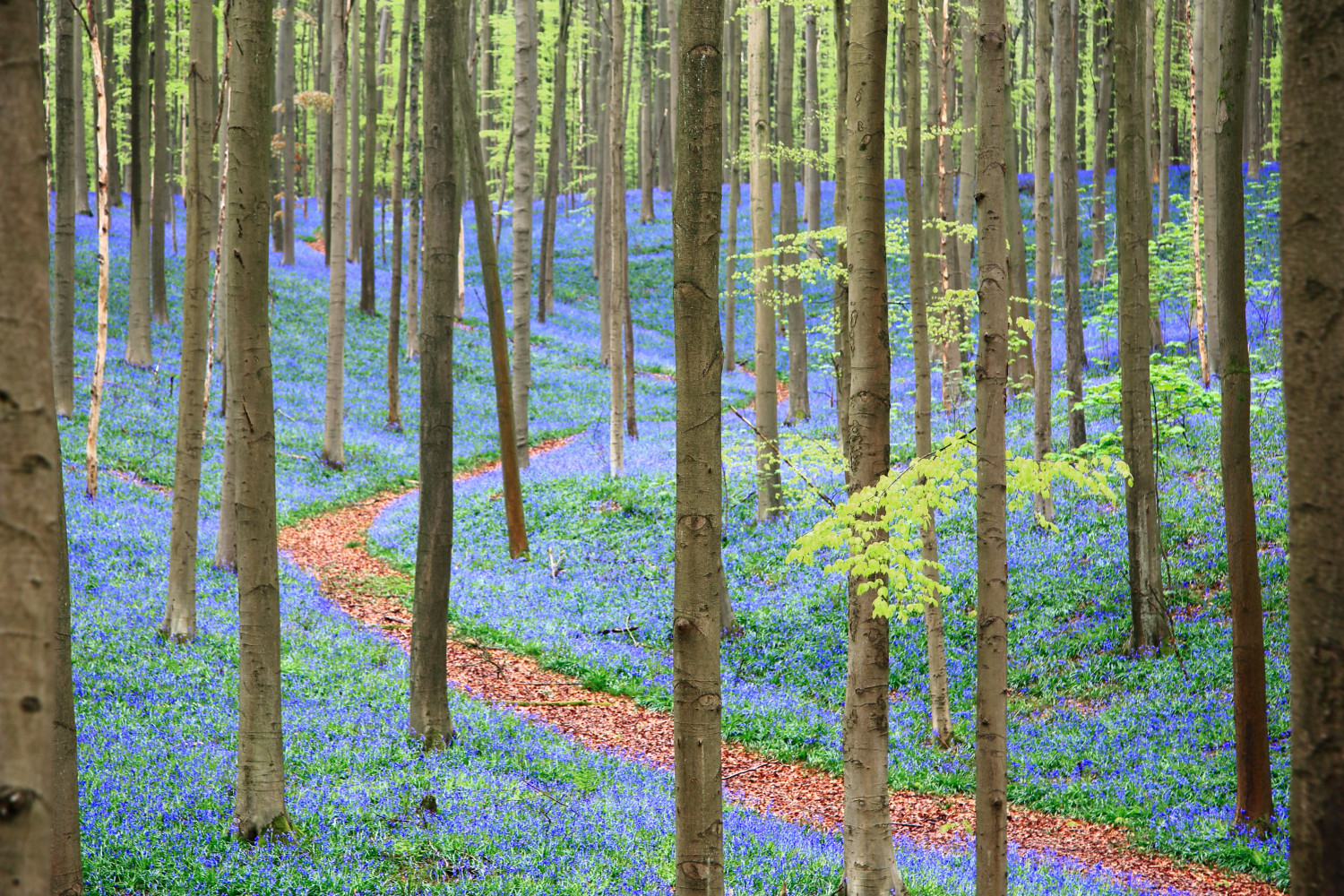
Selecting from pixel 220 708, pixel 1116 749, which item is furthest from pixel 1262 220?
pixel 220 708

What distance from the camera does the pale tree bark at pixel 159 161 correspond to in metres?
22.3

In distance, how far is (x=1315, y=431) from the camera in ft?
7.80

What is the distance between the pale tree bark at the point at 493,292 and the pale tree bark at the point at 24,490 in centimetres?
965

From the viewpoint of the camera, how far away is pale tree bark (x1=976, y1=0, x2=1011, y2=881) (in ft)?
16.2

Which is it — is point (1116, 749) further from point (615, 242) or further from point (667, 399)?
point (667, 399)

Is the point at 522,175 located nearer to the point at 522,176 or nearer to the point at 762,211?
the point at 522,176

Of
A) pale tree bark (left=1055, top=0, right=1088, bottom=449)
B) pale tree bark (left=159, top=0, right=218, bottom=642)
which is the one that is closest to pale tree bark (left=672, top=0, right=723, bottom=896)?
pale tree bark (left=159, top=0, right=218, bottom=642)

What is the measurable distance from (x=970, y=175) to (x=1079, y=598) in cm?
896

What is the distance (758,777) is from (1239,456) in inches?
208

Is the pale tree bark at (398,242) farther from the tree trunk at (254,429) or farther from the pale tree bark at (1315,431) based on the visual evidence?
the pale tree bark at (1315,431)

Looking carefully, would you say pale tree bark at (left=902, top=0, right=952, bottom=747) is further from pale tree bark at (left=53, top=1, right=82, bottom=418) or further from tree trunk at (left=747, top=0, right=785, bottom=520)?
pale tree bark at (left=53, top=1, right=82, bottom=418)

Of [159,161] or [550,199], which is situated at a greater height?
[550,199]

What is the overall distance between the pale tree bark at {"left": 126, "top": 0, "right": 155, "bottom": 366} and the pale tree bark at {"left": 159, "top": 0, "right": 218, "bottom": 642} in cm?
1223

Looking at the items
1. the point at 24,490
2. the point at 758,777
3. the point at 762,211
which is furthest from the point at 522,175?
the point at 24,490
